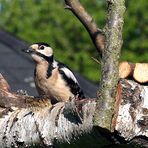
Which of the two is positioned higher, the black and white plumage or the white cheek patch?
the white cheek patch

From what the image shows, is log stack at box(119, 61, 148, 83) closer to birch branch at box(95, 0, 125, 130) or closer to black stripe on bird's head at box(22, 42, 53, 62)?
birch branch at box(95, 0, 125, 130)

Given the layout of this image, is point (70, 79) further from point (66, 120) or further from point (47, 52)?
point (66, 120)

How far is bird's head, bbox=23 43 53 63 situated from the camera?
6609mm

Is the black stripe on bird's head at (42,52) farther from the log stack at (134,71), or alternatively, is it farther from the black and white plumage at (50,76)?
the log stack at (134,71)

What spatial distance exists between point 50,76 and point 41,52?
0.23m

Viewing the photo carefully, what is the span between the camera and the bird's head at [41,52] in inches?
260

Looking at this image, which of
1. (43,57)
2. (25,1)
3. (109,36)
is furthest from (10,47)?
(25,1)

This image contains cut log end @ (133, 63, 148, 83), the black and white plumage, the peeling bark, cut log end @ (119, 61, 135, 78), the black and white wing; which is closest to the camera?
the peeling bark

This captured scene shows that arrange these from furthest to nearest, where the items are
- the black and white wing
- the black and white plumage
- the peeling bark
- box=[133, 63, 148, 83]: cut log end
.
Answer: the black and white wing
the black and white plumage
box=[133, 63, 148, 83]: cut log end
the peeling bark

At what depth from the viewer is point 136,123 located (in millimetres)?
3748

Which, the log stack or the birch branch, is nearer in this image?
the birch branch

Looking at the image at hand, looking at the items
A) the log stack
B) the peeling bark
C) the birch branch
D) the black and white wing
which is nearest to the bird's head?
the black and white wing

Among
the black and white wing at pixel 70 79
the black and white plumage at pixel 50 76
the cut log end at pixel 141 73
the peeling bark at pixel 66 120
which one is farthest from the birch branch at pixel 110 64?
the black and white wing at pixel 70 79

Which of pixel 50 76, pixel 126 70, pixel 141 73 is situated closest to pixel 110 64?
pixel 141 73
